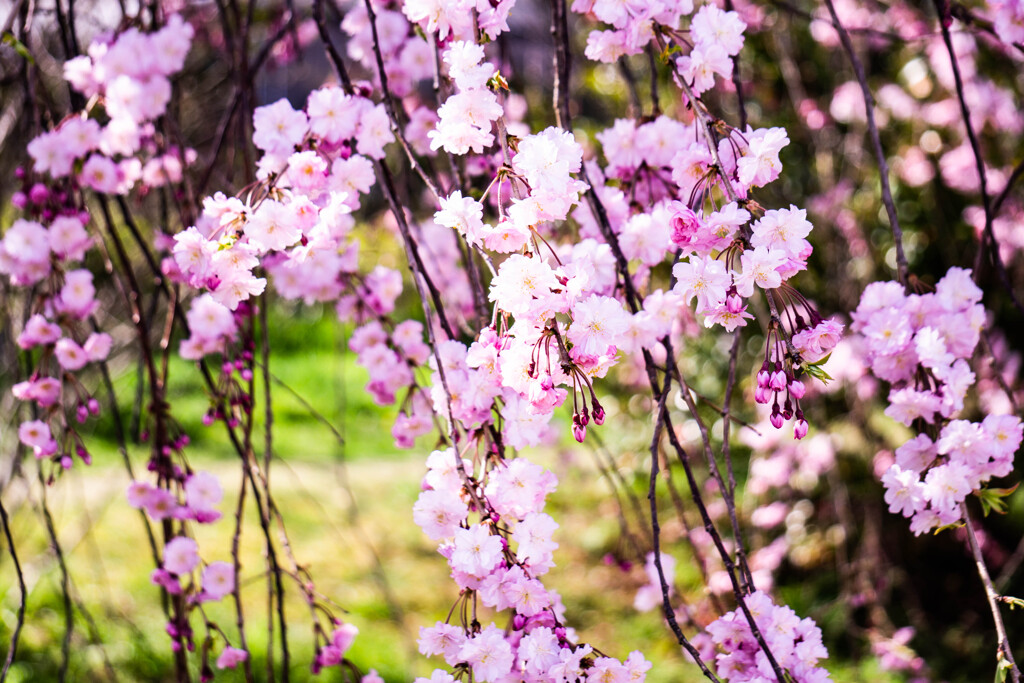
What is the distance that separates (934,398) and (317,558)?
2588mm

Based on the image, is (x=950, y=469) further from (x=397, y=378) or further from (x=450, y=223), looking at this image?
(x=397, y=378)

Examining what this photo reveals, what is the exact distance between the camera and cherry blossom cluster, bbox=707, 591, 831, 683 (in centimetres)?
95

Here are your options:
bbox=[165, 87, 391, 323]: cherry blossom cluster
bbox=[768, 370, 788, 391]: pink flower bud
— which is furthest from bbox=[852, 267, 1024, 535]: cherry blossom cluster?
bbox=[165, 87, 391, 323]: cherry blossom cluster

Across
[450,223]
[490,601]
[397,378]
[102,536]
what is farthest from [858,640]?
[102,536]

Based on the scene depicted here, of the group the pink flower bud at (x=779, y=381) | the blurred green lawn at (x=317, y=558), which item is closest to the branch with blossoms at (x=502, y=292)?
the pink flower bud at (x=779, y=381)

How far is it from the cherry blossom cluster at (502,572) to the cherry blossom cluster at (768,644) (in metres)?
0.15

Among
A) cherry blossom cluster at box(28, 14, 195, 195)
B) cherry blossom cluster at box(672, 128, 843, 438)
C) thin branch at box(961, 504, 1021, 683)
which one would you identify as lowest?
thin branch at box(961, 504, 1021, 683)

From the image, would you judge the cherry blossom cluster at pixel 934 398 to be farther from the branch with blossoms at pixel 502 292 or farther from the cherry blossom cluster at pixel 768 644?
the cherry blossom cluster at pixel 768 644

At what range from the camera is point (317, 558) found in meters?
3.12

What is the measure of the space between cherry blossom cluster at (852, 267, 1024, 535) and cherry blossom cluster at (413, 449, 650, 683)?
40 centimetres

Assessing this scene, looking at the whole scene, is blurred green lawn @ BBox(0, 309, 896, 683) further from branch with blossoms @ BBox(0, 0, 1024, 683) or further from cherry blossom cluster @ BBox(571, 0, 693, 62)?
cherry blossom cluster @ BBox(571, 0, 693, 62)

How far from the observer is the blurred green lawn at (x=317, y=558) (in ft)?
7.70

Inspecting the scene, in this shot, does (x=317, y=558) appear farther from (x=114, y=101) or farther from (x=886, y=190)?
(x=886, y=190)

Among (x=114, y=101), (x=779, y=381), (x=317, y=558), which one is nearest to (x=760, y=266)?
(x=779, y=381)
